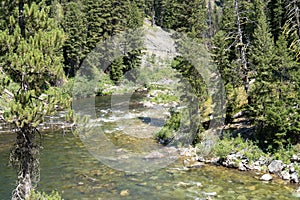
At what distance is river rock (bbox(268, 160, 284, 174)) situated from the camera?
63.8ft

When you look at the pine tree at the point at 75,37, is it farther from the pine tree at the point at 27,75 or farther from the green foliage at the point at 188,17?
the pine tree at the point at 27,75

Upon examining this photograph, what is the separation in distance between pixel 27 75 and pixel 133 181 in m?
9.32

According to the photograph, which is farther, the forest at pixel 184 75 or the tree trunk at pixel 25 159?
the tree trunk at pixel 25 159

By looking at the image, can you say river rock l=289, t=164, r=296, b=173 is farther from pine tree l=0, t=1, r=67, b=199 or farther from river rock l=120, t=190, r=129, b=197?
pine tree l=0, t=1, r=67, b=199

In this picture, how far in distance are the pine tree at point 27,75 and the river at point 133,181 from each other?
4811mm

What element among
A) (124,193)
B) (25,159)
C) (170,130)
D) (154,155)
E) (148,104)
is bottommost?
(124,193)

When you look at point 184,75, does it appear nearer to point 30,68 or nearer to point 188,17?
point 188,17

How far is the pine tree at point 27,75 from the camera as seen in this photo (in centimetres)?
1147

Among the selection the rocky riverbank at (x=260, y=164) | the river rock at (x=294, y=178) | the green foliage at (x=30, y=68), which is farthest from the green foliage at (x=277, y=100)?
the green foliage at (x=30, y=68)

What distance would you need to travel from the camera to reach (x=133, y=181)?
19078mm

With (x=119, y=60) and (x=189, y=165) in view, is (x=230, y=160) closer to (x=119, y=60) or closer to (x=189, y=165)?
(x=189, y=165)

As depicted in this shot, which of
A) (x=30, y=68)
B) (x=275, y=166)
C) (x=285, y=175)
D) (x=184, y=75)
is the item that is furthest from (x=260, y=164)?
(x=30, y=68)

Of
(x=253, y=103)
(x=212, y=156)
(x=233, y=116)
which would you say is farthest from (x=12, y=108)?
(x=233, y=116)

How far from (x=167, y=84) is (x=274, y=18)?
1972 centimetres
